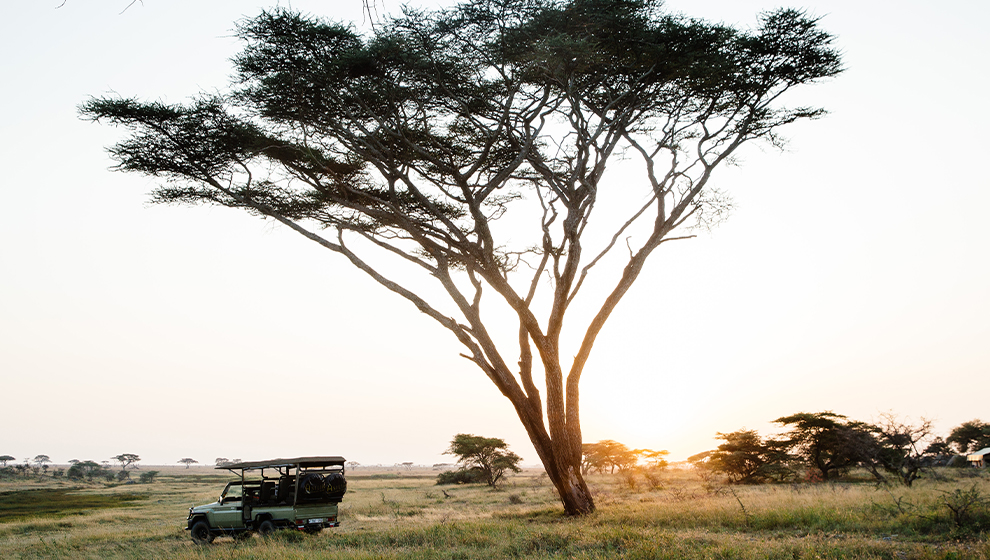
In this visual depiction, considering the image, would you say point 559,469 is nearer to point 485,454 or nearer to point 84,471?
point 485,454

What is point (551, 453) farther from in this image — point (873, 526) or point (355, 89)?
point (355, 89)

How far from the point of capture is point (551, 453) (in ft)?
42.4

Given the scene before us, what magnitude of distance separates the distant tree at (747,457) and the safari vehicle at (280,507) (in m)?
20.9

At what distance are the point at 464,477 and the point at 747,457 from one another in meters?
20.3

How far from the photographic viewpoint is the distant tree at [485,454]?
40438 mm

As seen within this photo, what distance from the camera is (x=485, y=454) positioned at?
4075cm

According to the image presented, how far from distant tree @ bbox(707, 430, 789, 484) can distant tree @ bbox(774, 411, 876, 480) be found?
0.72 metres

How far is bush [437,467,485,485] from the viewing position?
136 feet

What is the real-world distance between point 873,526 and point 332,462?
10.1m

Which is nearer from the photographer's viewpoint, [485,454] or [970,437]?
[485,454]

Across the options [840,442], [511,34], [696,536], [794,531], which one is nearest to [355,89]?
[511,34]

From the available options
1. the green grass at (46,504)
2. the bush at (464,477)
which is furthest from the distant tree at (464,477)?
the green grass at (46,504)

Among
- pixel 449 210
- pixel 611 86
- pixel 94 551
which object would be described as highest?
pixel 611 86

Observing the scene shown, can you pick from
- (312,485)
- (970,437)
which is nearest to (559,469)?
(312,485)
